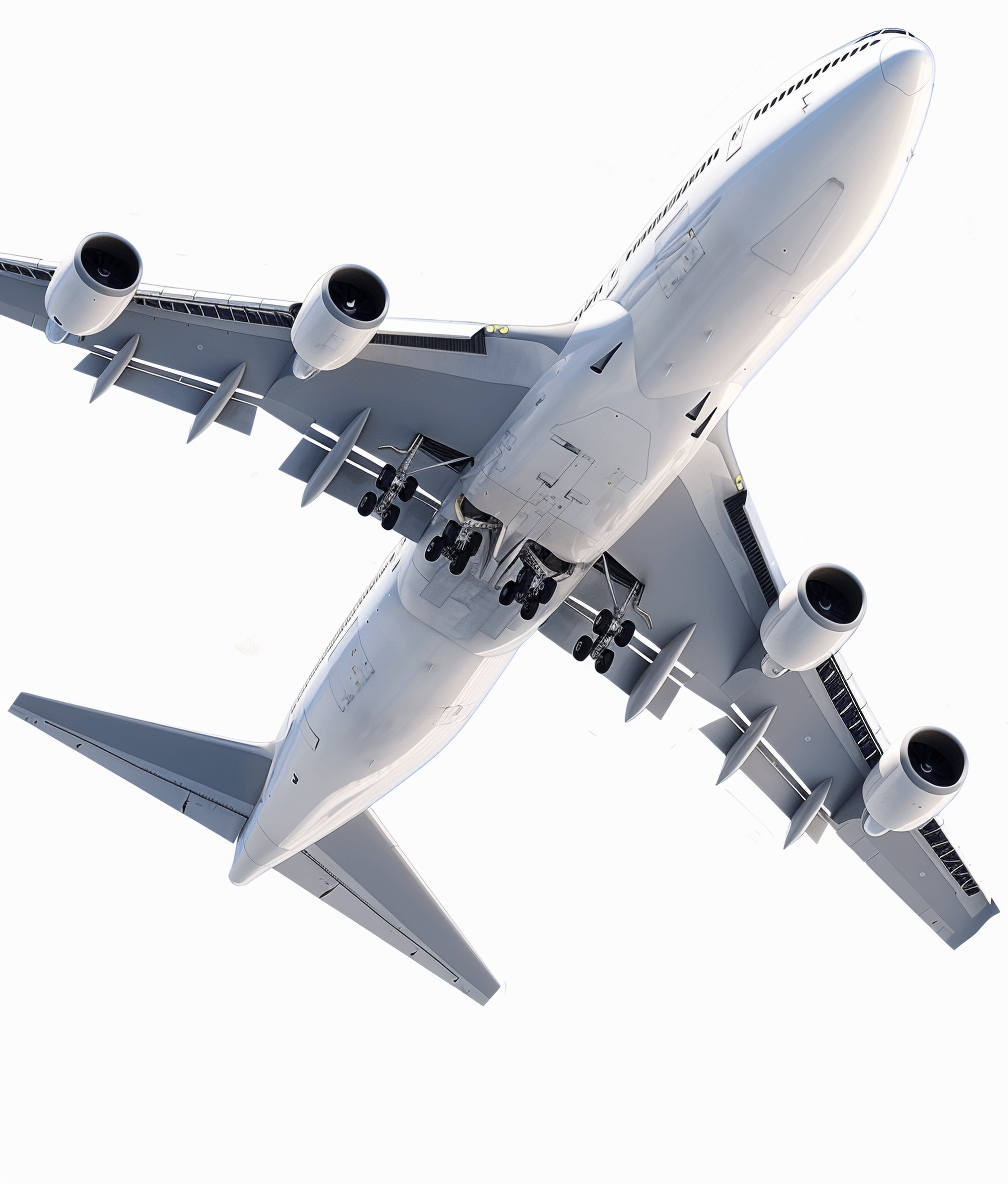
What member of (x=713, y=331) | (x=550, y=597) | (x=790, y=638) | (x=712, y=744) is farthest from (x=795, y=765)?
(x=713, y=331)

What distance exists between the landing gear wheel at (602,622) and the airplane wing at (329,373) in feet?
7.58

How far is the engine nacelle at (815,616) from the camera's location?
1383 centimetres

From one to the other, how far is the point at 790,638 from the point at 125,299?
780cm

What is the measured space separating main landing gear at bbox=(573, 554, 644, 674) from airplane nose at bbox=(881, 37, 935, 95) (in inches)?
256

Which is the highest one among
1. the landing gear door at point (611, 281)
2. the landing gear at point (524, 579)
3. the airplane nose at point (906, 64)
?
the airplane nose at point (906, 64)

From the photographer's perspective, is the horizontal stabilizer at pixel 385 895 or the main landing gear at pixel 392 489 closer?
the main landing gear at pixel 392 489

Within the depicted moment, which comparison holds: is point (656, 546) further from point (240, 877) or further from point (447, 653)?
point (240, 877)

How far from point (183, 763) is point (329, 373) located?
6.50 m

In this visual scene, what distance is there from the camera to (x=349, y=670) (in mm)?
14883

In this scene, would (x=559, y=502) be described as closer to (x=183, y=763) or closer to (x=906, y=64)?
(x=906, y=64)

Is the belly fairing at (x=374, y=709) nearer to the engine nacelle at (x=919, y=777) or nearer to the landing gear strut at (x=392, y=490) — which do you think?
the landing gear strut at (x=392, y=490)

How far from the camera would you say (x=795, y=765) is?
17.4 meters

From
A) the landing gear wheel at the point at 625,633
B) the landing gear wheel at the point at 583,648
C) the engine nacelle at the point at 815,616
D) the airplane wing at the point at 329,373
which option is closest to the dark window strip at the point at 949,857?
the engine nacelle at the point at 815,616

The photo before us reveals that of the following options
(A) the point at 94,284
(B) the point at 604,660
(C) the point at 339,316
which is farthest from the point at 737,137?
(B) the point at 604,660
